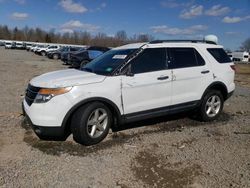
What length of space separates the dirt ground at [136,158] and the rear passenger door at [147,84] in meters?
0.63

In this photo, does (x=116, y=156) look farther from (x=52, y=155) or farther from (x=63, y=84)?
(x=63, y=84)

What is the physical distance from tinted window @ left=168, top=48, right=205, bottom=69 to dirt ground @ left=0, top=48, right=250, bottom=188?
135 cm

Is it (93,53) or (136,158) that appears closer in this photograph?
(136,158)

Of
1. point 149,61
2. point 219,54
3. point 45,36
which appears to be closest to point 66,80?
point 149,61

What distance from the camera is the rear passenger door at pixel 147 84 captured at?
5324 mm

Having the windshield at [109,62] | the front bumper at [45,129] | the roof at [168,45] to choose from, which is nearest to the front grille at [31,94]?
the front bumper at [45,129]

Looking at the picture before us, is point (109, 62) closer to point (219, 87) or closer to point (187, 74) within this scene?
point (187, 74)

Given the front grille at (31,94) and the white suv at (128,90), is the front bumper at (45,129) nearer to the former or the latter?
the white suv at (128,90)

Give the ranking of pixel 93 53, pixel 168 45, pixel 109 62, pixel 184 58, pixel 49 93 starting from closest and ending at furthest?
pixel 49 93 < pixel 109 62 < pixel 168 45 < pixel 184 58 < pixel 93 53

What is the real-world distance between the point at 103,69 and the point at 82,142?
144 cm

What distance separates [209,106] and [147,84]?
2.02 metres

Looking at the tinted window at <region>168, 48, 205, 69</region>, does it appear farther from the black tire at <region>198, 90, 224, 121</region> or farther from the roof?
the black tire at <region>198, 90, 224, 121</region>

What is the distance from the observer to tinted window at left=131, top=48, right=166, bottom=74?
216 inches

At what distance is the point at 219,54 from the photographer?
22.8ft
